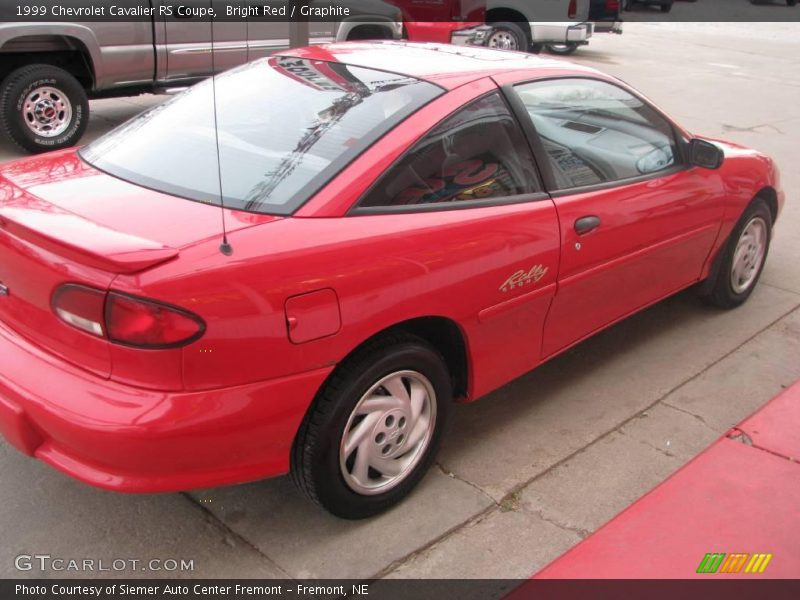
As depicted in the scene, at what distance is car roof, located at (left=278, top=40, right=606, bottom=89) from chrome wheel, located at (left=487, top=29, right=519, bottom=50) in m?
9.84

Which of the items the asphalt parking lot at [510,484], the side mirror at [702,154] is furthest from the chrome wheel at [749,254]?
the side mirror at [702,154]

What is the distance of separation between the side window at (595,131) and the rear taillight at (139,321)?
1.75 metres

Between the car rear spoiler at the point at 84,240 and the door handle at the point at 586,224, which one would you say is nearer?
the car rear spoiler at the point at 84,240

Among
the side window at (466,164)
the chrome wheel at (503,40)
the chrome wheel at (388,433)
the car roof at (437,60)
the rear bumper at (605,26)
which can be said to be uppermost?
the car roof at (437,60)

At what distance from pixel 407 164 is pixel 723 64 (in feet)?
48.8

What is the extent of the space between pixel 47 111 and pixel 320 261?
227 inches

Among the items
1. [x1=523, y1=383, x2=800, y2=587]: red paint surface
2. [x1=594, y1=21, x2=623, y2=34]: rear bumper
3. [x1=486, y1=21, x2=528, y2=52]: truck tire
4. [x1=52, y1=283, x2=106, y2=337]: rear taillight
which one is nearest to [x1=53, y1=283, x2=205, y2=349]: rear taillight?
[x1=52, y1=283, x2=106, y2=337]: rear taillight

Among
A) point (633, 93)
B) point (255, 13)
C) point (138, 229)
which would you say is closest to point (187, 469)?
point (138, 229)

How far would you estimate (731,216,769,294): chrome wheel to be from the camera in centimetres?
479

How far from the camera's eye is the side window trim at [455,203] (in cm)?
280

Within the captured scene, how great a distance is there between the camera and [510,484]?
327 centimetres

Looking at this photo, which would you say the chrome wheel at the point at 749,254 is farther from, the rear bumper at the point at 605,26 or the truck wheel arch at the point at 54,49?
the rear bumper at the point at 605,26

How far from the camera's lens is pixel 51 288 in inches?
97.6

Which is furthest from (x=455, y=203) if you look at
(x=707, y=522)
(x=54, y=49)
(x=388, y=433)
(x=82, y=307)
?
(x=54, y=49)
